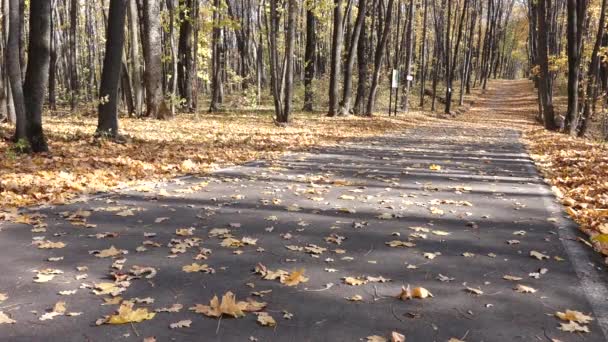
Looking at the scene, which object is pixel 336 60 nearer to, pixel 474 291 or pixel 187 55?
pixel 187 55

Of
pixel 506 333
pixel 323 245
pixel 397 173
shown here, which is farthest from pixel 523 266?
pixel 397 173

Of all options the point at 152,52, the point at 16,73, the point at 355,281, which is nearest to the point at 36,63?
the point at 16,73

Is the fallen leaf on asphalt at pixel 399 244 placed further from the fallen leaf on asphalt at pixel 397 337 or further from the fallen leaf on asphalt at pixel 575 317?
the fallen leaf on asphalt at pixel 397 337

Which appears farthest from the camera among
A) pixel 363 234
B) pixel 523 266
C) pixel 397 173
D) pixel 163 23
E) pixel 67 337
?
pixel 163 23

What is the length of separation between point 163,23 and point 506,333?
21086mm

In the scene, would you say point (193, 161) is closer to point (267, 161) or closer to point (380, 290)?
point (267, 161)

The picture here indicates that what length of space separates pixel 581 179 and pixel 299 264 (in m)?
6.55

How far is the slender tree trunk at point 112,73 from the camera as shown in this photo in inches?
429

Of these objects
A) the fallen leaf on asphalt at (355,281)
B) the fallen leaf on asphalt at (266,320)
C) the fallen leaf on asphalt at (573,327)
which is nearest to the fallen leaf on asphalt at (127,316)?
the fallen leaf on asphalt at (266,320)

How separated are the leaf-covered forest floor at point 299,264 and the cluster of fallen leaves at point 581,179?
252mm

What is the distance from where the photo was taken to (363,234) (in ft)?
17.2

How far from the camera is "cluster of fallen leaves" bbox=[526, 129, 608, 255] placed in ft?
19.1

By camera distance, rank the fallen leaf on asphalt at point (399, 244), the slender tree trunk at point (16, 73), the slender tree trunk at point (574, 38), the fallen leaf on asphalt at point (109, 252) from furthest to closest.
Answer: the slender tree trunk at point (574, 38) < the slender tree trunk at point (16, 73) < the fallen leaf on asphalt at point (399, 244) < the fallen leaf on asphalt at point (109, 252)

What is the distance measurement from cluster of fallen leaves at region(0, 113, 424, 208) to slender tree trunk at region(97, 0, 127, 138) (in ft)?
1.63
